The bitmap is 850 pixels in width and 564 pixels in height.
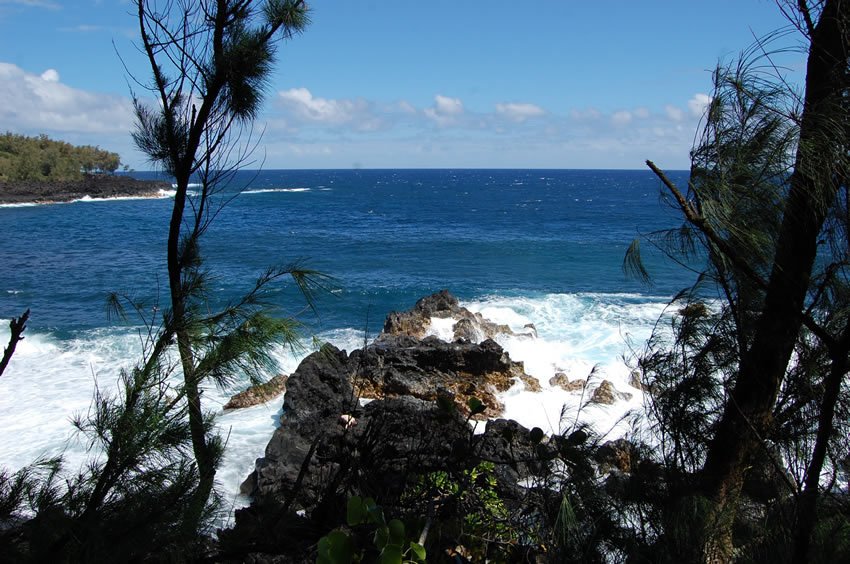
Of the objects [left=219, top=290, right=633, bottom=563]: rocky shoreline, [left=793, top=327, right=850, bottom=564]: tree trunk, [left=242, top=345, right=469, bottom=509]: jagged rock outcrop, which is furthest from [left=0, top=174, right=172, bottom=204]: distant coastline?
[left=793, top=327, right=850, bottom=564]: tree trunk

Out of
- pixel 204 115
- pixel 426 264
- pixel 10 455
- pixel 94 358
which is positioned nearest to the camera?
pixel 204 115

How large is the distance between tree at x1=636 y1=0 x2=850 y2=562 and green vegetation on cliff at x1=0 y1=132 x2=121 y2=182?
89634 mm

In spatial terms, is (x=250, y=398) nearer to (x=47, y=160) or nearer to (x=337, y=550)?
(x=337, y=550)

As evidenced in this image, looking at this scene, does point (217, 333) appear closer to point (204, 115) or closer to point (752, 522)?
point (204, 115)

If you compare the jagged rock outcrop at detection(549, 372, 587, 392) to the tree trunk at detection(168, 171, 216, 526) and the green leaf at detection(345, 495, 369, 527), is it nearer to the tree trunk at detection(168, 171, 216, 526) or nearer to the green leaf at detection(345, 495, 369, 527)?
the tree trunk at detection(168, 171, 216, 526)

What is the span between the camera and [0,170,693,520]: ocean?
12.1 metres

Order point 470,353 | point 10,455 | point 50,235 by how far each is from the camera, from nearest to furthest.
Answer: point 10,455
point 470,353
point 50,235

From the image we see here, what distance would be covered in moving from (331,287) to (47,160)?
92.5 metres

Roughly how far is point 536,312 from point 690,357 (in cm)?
1906

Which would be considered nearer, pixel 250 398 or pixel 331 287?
pixel 331 287

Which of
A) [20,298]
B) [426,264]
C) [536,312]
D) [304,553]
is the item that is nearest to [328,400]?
[304,553]

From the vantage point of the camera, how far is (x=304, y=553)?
2.58 m

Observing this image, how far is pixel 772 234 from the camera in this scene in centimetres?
340

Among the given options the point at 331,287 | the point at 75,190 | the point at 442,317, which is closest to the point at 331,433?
the point at 331,287
